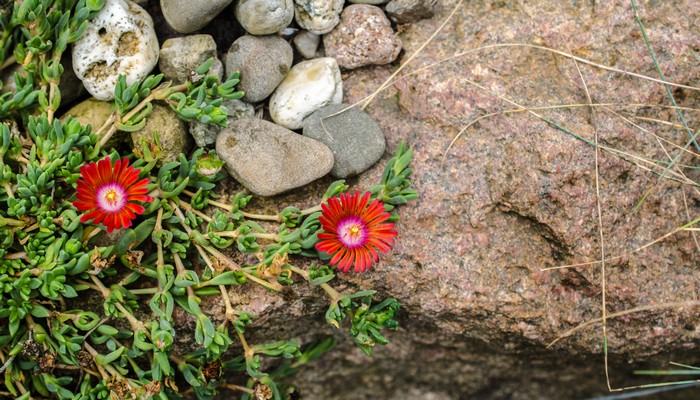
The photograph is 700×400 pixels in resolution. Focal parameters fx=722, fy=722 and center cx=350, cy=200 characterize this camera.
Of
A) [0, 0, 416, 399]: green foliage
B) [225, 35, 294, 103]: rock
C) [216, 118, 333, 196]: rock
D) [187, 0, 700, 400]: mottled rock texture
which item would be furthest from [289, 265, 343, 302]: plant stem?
[225, 35, 294, 103]: rock

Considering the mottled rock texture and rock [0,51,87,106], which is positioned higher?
rock [0,51,87,106]

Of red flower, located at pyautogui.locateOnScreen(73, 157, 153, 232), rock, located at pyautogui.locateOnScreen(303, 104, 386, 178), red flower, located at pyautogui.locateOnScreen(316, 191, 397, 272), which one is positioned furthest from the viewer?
rock, located at pyautogui.locateOnScreen(303, 104, 386, 178)

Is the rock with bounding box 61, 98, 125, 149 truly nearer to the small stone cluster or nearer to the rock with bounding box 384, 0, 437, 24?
the small stone cluster

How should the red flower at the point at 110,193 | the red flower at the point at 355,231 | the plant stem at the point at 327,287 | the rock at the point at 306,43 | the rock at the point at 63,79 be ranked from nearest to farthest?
the red flower at the point at 110,193 → the red flower at the point at 355,231 → the plant stem at the point at 327,287 → the rock at the point at 63,79 → the rock at the point at 306,43

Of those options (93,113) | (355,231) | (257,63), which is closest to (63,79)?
(93,113)

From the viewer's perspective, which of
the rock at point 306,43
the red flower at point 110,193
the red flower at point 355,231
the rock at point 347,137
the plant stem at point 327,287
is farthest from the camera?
the rock at point 306,43

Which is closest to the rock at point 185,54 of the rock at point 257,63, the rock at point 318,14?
the rock at point 257,63

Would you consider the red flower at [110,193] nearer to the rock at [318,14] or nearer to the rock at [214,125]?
the rock at [214,125]
